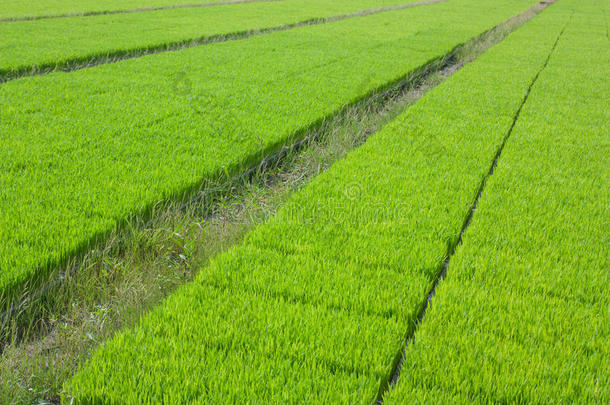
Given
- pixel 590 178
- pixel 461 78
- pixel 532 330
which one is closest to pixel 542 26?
pixel 461 78

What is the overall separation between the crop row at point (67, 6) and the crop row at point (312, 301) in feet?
46.4

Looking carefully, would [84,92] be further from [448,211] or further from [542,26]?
[542,26]

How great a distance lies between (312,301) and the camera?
2633 millimetres

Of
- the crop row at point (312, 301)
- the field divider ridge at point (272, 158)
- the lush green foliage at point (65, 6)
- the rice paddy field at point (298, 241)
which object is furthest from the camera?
the lush green foliage at point (65, 6)

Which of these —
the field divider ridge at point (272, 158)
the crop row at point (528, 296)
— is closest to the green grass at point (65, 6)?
the field divider ridge at point (272, 158)

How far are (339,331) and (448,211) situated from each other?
1808 mm

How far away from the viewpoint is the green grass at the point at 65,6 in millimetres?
14835

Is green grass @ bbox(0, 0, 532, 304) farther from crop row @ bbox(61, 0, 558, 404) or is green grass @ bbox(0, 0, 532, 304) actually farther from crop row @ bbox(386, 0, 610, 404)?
crop row @ bbox(386, 0, 610, 404)

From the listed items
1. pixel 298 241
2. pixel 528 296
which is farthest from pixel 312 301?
pixel 528 296

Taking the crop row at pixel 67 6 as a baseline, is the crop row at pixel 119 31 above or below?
below

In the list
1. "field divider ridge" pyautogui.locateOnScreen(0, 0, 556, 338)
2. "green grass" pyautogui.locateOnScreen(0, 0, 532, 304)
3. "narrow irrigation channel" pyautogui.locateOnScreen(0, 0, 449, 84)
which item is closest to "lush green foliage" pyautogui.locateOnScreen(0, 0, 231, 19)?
"narrow irrigation channel" pyautogui.locateOnScreen(0, 0, 449, 84)

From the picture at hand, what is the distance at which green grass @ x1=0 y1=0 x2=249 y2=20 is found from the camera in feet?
A: 48.7

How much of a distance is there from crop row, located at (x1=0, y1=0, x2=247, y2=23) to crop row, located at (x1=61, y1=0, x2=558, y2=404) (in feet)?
46.4

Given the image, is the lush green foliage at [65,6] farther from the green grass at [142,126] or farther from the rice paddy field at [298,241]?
the rice paddy field at [298,241]
